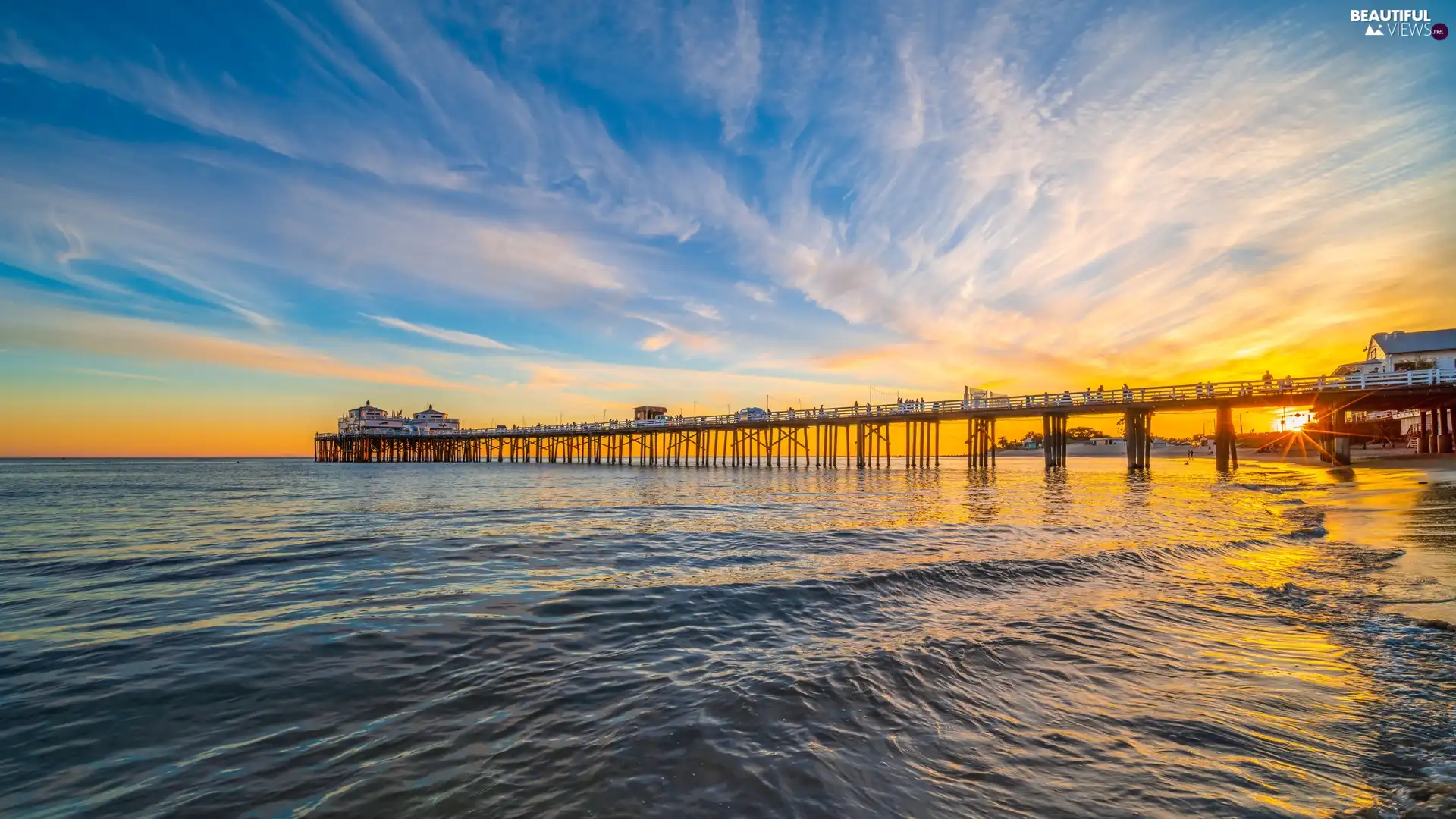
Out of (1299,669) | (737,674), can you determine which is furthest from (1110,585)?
(737,674)

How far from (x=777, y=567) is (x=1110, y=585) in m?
5.11

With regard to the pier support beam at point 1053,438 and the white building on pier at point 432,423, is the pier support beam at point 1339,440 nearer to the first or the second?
the pier support beam at point 1053,438

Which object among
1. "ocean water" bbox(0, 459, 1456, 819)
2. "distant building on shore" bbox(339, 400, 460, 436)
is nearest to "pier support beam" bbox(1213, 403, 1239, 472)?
"ocean water" bbox(0, 459, 1456, 819)

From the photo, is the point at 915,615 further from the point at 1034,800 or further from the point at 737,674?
the point at 1034,800

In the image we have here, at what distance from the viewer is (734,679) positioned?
17.0ft

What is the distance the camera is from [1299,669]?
16.7ft

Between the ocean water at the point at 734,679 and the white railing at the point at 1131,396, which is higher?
the white railing at the point at 1131,396

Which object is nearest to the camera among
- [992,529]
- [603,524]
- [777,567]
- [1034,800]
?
[1034,800]

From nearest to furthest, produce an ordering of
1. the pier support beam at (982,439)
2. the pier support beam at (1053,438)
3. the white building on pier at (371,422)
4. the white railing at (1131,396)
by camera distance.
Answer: the white railing at (1131,396), the pier support beam at (1053,438), the pier support beam at (982,439), the white building on pier at (371,422)

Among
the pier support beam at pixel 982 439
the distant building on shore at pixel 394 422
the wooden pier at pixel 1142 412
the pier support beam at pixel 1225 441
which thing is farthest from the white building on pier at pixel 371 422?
the pier support beam at pixel 1225 441

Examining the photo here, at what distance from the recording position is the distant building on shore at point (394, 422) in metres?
121

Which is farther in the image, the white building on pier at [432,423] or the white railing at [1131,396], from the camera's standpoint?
the white building on pier at [432,423]

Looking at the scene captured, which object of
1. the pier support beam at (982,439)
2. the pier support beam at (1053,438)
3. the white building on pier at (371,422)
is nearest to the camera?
the pier support beam at (1053,438)

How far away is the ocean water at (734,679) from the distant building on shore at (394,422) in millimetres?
121885
